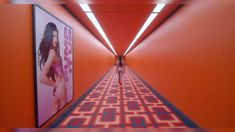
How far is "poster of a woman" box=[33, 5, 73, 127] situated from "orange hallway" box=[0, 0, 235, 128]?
2cm

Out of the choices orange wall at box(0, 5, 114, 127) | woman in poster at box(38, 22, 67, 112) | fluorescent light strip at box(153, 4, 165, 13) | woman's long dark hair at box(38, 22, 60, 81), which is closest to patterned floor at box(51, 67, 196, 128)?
woman in poster at box(38, 22, 67, 112)

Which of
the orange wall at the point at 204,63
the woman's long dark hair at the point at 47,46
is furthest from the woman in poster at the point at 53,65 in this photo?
the orange wall at the point at 204,63

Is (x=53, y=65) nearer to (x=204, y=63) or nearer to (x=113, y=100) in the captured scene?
(x=113, y=100)

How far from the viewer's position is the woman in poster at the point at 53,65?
202 centimetres

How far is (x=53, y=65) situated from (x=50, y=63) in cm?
10

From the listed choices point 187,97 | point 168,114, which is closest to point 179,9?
point 187,97

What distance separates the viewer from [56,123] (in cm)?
241

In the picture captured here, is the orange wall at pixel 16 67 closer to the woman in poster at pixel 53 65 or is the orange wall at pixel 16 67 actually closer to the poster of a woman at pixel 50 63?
the poster of a woman at pixel 50 63

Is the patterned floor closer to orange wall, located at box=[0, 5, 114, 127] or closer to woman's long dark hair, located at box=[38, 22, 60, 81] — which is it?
orange wall, located at box=[0, 5, 114, 127]

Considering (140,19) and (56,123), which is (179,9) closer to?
(140,19)

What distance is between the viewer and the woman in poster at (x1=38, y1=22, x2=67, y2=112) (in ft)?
6.63

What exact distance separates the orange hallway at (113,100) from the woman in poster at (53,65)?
0.02 metres

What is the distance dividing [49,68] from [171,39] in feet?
9.86

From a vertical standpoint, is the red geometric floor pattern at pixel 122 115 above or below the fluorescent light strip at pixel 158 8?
below
